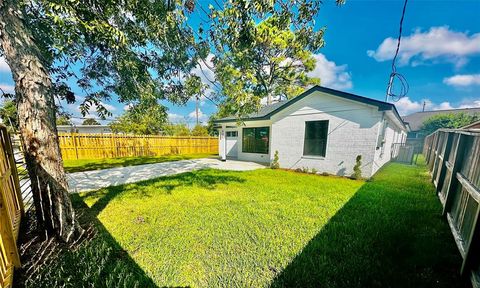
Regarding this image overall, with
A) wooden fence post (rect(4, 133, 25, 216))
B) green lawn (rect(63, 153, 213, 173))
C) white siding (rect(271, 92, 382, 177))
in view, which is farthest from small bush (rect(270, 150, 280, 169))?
wooden fence post (rect(4, 133, 25, 216))

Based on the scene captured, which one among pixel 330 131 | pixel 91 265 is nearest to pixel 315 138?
pixel 330 131

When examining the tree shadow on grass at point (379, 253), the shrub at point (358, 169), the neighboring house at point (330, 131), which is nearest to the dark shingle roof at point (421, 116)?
the neighboring house at point (330, 131)

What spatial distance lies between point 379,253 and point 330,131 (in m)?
6.08

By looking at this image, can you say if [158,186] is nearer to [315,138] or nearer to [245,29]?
[245,29]

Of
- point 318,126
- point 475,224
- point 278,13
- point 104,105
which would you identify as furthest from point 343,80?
point 104,105

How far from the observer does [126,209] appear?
Result: 3885 millimetres

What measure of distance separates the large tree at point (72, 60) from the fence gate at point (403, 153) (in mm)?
15254

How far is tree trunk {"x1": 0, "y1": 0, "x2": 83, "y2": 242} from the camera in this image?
2252mm

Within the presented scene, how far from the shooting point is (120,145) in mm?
12875

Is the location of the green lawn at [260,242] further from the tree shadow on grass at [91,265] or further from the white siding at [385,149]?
the white siding at [385,149]

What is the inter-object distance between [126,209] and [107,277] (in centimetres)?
217

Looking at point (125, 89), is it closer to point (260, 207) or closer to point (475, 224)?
point (260, 207)

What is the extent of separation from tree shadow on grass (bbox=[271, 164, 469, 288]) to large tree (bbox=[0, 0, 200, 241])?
3.53 m

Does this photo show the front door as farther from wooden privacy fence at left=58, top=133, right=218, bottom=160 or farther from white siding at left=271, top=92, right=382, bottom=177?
wooden privacy fence at left=58, top=133, right=218, bottom=160
